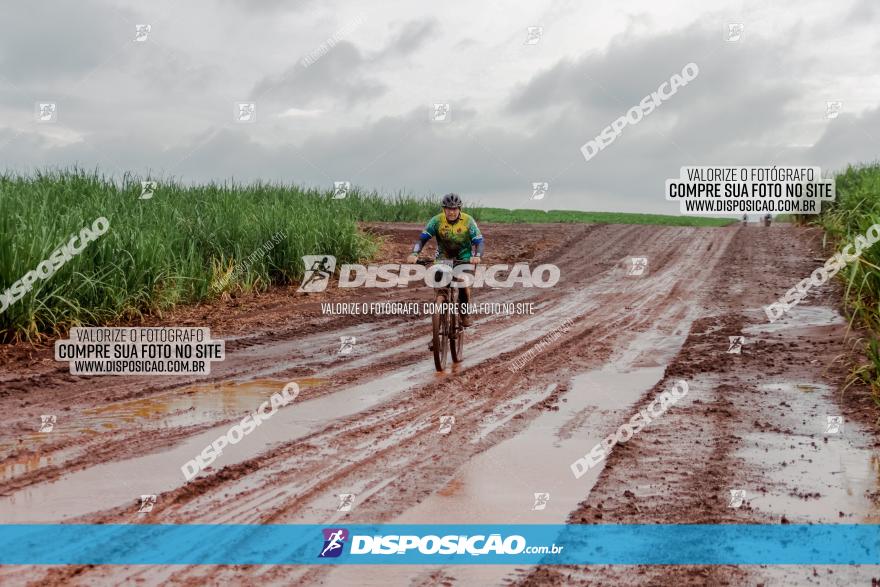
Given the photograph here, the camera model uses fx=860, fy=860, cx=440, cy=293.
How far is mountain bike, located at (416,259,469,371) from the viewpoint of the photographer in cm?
1140

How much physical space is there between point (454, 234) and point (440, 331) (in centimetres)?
135

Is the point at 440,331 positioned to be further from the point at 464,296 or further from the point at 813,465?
the point at 813,465

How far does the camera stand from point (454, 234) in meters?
11.8

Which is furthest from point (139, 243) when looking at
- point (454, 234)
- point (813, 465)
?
point (813, 465)

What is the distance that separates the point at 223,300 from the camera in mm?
17016

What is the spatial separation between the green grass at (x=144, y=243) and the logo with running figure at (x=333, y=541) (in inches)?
329

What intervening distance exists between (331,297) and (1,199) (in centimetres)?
702

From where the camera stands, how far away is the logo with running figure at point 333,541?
17.0 ft

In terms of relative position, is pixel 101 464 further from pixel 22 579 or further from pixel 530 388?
Answer: pixel 530 388

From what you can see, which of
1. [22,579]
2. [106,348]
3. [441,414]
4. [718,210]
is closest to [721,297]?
[718,210]

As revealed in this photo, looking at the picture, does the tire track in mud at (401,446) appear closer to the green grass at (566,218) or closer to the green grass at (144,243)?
the green grass at (144,243)

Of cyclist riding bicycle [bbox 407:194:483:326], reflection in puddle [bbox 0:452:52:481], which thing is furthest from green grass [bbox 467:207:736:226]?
reflection in puddle [bbox 0:452:52:481]

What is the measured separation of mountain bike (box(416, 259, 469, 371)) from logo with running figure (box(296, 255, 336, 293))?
7889 millimetres

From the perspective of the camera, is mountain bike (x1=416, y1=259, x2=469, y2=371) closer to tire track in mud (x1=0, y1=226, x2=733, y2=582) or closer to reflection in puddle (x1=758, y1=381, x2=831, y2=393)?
tire track in mud (x1=0, y1=226, x2=733, y2=582)
